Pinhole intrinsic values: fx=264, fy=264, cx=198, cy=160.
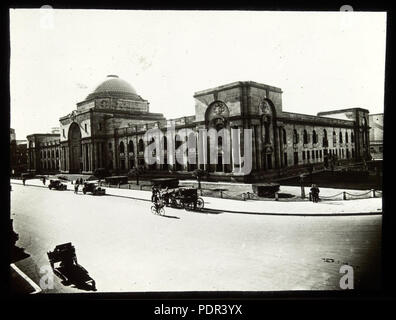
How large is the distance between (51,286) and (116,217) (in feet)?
6.47

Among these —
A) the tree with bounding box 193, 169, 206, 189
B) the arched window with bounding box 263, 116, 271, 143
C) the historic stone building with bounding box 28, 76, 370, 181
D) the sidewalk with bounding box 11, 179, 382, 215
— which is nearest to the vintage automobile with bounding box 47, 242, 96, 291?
the sidewalk with bounding box 11, 179, 382, 215

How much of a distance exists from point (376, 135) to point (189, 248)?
5.43m

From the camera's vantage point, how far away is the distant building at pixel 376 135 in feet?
20.7

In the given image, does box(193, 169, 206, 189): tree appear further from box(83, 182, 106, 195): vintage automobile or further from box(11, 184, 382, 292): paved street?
box(83, 182, 106, 195): vintage automobile

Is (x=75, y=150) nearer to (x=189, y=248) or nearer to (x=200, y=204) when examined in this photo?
(x=200, y=204)

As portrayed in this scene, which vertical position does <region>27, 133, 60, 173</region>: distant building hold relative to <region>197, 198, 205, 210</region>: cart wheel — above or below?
above

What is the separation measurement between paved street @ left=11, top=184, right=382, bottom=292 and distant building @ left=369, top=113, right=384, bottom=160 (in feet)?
5.34

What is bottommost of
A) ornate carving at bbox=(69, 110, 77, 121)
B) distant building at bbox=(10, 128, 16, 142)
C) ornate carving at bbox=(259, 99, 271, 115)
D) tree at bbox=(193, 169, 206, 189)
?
tree at bbox=(193, 169, 206, 189)

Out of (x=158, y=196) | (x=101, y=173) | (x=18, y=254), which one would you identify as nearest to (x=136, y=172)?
(x=158, y=196)

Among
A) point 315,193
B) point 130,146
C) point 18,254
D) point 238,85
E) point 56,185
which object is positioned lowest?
point 18,254

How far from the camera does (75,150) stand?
9250mm

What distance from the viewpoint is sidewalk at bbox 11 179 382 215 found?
7418 millimetres

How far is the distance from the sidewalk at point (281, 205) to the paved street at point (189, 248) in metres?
0.38

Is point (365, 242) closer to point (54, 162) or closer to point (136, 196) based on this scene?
point (136, 196)
